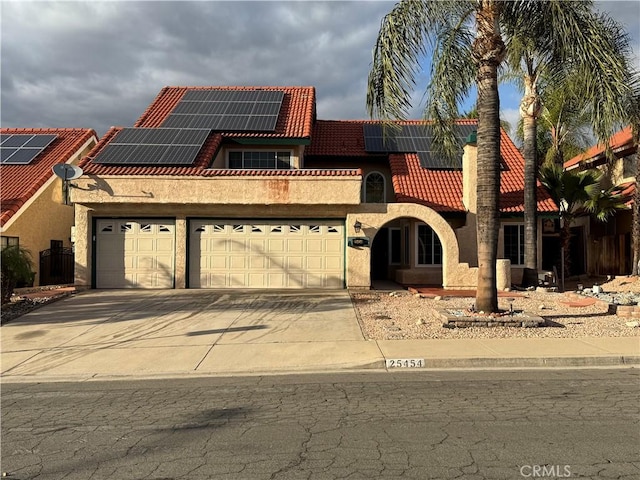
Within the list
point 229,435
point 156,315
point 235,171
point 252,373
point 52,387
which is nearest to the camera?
point 229,435

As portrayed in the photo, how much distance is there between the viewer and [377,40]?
10.9 metres

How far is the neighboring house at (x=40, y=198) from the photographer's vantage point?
18297 millimetres

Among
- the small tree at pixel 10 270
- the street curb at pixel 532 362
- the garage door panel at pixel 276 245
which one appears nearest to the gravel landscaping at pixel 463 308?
the street curb at pixel 532 362

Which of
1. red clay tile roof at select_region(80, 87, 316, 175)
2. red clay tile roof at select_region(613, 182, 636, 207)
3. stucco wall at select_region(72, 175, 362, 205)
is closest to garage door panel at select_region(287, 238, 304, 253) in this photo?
stucco wall at select_region(72, 175, 362, 205)

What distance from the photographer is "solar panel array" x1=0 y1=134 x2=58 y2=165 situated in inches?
848

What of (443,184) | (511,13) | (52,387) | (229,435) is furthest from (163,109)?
(229,435)

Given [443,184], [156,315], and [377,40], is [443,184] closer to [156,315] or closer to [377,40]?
[377,40]

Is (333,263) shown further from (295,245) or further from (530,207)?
(530,207)

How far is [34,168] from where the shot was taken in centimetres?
2086

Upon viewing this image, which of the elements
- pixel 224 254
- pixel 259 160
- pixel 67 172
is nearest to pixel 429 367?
pixel 224 254

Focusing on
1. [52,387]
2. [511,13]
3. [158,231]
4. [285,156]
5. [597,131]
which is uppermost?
[511,13]

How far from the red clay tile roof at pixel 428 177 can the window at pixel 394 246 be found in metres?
2.39

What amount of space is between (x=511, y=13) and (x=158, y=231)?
12.1 metres

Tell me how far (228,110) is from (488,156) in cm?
1357
